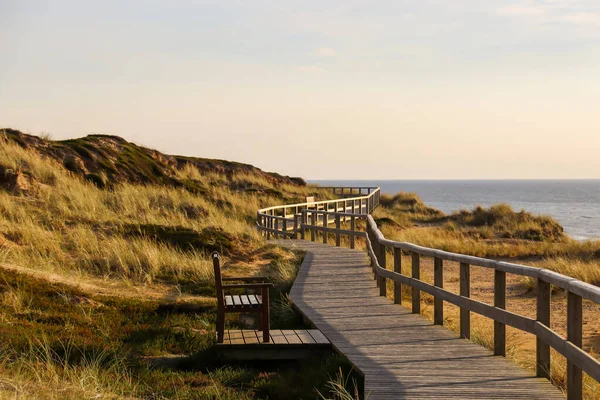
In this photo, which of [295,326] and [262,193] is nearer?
[295,326]

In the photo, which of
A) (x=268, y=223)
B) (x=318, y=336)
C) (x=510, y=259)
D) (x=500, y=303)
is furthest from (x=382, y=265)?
(x=268, y=223)

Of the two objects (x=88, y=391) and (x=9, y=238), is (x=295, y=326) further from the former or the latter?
(x=9, y=238)

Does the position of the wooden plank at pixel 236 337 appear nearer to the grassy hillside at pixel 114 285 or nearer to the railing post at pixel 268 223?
the grassy hillside at pixel 114 285

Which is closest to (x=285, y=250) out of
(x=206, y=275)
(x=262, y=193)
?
(x=206, y=275)

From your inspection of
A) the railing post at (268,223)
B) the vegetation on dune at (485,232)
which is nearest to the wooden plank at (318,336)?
the vegetation on dune at (485,232)

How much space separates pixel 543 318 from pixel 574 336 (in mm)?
754

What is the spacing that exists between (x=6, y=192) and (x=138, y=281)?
1036cm

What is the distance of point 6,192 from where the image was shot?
2277 centimetres

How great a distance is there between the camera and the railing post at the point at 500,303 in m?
7.70

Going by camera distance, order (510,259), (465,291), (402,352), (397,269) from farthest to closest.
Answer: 1. (510,259)
2. (397,269)
3. (465,291)
4. (402,352)

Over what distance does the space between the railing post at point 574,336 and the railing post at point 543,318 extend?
649 millimetres

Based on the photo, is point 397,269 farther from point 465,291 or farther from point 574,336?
point 574,336

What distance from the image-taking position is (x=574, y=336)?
6094 millimetres

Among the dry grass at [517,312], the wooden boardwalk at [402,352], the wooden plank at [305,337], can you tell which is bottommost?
the dry grass at [517,312]
